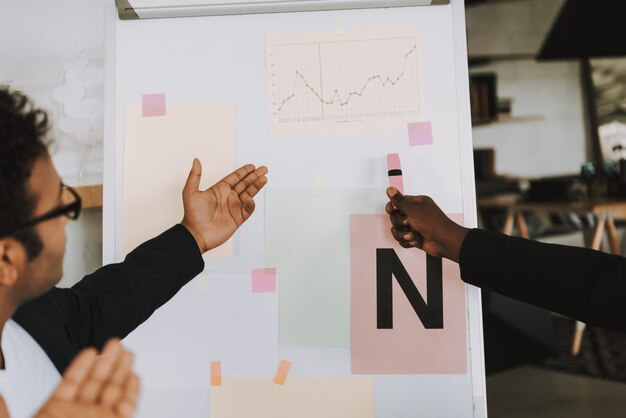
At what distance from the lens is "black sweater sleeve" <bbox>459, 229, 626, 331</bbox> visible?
853 millimetres

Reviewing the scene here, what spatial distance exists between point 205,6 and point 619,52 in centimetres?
293

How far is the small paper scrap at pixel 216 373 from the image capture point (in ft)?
3.65

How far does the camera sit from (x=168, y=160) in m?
1.15

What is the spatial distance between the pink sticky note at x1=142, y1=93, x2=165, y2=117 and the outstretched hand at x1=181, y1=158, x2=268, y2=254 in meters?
0.17

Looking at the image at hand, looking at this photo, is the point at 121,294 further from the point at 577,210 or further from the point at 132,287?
the point at 577,210

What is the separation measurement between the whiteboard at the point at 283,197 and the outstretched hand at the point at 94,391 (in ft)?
1.64

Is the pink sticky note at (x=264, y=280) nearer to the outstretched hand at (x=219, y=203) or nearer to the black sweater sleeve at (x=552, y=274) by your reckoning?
the outstretched hand at (x=219, y=203)

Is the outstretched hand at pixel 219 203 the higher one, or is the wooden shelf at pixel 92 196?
the wooden shelf at pixel 92 196

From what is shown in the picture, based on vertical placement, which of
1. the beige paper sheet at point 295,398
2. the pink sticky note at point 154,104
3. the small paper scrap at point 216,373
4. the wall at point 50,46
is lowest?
the beige paper sheet at point 295,398

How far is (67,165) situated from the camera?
150cm

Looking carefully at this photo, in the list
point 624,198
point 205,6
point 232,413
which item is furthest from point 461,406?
point 624,198

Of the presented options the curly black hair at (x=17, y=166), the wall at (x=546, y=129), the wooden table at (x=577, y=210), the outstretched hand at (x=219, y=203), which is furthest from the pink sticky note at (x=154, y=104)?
the wall at (x=546, y=129)

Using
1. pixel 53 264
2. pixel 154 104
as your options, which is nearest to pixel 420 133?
pixel 154 104

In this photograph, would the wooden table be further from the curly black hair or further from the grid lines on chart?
the curly black hair
